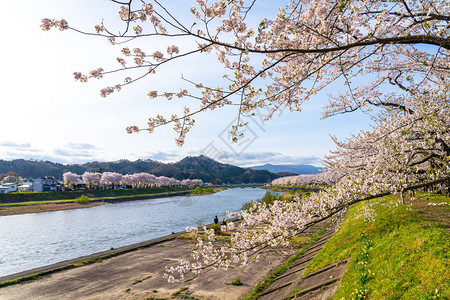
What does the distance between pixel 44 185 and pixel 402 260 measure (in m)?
118

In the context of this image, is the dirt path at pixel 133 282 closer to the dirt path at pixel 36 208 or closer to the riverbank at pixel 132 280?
the riverbank at pixel 132 280

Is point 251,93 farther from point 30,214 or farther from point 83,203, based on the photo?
point 83,203

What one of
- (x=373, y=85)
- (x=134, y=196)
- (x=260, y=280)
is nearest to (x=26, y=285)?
(x=260, y=280)

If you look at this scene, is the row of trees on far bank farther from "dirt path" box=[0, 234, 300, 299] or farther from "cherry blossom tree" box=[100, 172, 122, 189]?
"dirt path" box=[0, 234, 300, 299]

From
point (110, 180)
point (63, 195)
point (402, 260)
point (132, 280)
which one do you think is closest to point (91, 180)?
point (110, 180)

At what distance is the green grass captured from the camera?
522 cm

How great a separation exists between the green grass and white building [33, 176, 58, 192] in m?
114

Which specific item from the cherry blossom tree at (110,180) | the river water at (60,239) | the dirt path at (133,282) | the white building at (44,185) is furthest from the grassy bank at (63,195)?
the dirt path at (133,282)

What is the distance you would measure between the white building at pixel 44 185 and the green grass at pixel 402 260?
373 ft

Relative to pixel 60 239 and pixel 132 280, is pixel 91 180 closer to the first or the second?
pixel 60 239

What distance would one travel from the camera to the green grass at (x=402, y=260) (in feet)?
17.1

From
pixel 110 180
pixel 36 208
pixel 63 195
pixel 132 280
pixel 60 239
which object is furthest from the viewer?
pixel 110 180

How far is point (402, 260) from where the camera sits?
636 cm

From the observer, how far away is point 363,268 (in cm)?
697
